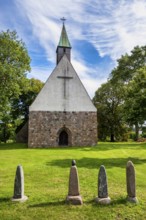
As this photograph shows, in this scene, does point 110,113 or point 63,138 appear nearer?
point 63,138

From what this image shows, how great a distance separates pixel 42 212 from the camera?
285 inches

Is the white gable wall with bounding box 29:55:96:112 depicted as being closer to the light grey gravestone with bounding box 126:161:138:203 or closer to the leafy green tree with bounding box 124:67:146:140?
the leafy green tree with bounding box 124:67:146:140

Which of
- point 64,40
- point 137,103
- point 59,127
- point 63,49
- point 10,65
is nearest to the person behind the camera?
point 137,103

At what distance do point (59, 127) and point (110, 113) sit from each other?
19.8 meters

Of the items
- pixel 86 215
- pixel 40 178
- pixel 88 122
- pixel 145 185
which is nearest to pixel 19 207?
pixel 86 215

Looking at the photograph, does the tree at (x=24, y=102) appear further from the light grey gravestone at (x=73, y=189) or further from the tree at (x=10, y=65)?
the light grey gravestone at (x=73, y=189)

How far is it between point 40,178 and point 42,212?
397 cm

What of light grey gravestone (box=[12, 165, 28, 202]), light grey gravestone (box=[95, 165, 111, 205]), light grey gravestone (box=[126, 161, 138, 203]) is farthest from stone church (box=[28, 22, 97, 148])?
light grey gravestone (box=[126, 161, 138, 203])

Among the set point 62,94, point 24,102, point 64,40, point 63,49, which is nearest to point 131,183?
point 62,94

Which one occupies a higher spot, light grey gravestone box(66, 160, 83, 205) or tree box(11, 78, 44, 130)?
tree box(11, 78, 44, 130)

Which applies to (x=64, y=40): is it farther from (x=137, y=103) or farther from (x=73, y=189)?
(x=73, y=189)

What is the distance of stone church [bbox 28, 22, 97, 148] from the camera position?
28.3 m

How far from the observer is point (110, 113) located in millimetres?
46156

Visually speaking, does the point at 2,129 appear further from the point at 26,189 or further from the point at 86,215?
the point at 86,215
